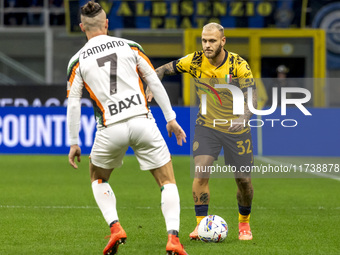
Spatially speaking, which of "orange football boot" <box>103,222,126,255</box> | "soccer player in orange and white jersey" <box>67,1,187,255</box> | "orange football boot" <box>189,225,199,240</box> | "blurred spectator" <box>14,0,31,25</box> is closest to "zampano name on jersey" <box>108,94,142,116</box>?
"soccer player in orange and white jersey" <box>67,1,187,255</box>

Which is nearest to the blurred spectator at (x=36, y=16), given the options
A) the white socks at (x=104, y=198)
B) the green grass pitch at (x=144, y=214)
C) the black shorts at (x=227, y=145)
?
the green grass pitch at (x=144, y=214)

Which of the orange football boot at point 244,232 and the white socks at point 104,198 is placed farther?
the orange football boot at point 244,232

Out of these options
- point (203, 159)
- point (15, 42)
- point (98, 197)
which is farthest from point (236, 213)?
point (15, 42)

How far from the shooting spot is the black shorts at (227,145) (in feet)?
25.1

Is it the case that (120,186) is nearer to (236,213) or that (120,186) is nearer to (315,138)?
(236,213)

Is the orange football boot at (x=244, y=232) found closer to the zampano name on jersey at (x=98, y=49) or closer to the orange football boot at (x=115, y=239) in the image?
the orange football boot at (x=115, y=239)

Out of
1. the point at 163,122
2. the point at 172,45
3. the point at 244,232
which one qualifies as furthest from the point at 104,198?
the point at 172,45

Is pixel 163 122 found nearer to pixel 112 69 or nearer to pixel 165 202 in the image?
pixel 165 202

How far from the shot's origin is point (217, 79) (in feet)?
25.0

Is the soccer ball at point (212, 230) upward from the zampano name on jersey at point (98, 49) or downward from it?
downward

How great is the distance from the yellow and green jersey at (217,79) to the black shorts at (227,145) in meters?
0.06

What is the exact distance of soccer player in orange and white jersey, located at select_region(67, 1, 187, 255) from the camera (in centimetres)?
628

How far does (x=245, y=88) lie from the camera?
741 cm

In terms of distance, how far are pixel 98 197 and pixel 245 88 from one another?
1.77m
